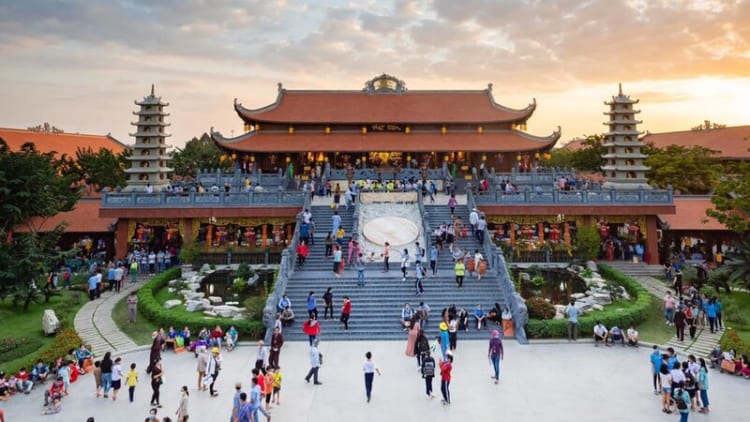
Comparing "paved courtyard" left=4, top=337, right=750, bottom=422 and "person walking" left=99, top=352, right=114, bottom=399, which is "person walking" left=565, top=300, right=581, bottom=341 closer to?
"paved courtyard" left=4, top=337, right=750, bottom=422

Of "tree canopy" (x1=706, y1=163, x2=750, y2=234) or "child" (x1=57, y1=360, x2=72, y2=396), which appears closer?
"child" (x1=57, y1=360, x2=72, y2=396)

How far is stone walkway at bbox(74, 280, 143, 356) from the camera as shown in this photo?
58.4ft

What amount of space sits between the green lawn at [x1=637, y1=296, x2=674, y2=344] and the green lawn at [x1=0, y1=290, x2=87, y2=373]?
22030 mm

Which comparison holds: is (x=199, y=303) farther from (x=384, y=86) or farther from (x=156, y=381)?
(x=384, y=86)

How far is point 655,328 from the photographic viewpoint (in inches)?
762

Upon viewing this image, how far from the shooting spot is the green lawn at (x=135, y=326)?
61.1 feet

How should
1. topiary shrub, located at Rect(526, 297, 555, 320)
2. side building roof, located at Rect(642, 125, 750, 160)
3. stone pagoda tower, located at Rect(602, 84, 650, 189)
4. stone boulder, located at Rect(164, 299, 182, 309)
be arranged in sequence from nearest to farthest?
topiary shrub, located at Rect(526, 297, 555, 320)
stone boulder, located at Rect(164, 299, 182, 309)
stone pagoda tower, located at Rect(602, 84, 650, 189)
side building roof, located at Rect(642, 125, 750, 160)

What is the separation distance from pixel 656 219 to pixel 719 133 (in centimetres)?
3819

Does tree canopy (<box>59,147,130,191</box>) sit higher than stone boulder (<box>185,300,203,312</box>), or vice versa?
tree canopy (<box>59,147,130,191</box>)

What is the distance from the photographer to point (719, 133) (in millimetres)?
59219

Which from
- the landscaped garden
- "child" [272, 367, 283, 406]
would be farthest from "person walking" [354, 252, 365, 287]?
"child" [272, 367, 283, 406]

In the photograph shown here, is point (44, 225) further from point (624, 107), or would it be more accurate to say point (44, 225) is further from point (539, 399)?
point (624, 107)

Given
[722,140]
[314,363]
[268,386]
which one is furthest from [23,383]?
[722,140]

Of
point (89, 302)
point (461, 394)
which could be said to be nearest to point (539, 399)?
point (461, 394)
